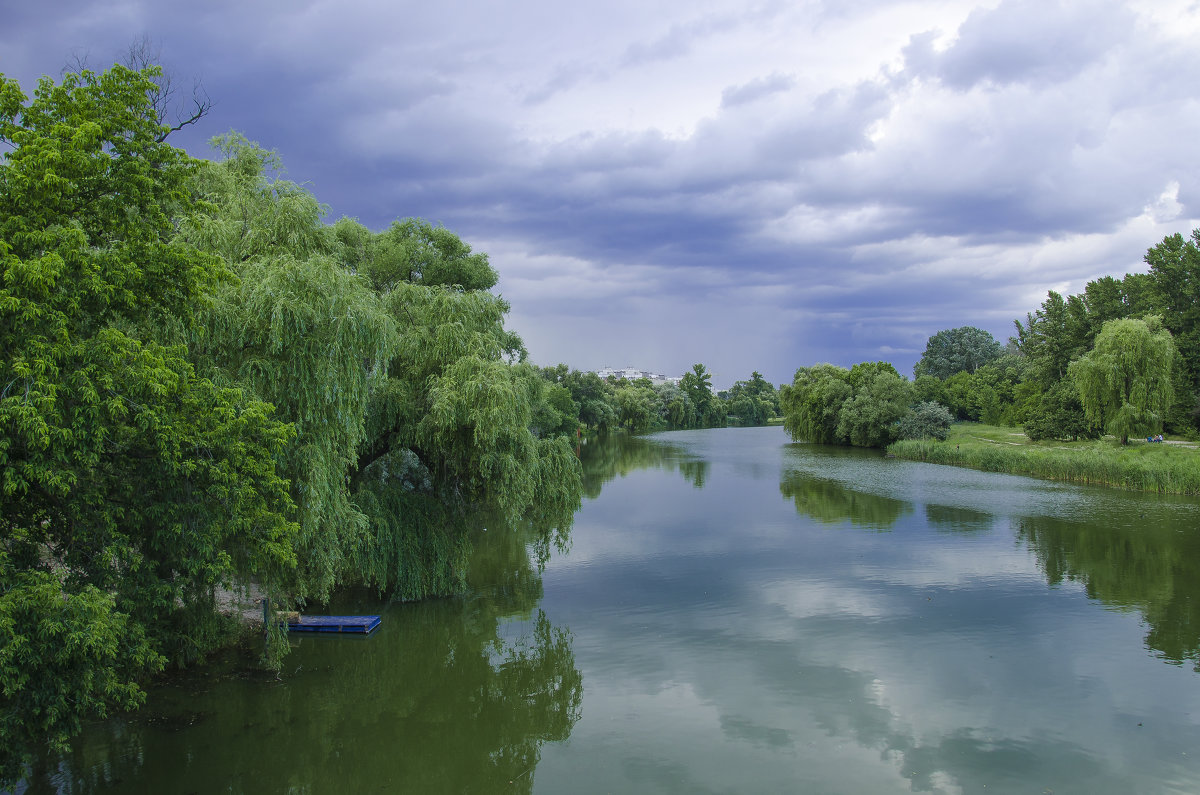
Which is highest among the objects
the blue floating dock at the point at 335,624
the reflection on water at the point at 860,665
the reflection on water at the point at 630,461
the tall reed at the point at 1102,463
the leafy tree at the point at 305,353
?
the leafy tree at the point at 305,353

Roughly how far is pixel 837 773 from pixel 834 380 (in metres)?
62.1

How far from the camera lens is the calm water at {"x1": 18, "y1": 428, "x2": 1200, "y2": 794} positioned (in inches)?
392

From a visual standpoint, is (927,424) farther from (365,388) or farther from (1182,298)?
(365,388)

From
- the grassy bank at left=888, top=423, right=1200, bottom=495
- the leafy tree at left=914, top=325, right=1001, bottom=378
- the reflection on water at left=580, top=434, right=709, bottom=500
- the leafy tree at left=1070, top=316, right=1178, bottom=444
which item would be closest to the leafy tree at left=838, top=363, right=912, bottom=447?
the grassy bank at left=888, top=423, right=1200, bottom=495

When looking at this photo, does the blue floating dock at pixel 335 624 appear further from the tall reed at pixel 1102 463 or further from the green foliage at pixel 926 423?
the green foliage at pixel 926 423

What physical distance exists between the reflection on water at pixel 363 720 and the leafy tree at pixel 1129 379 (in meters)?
41.4

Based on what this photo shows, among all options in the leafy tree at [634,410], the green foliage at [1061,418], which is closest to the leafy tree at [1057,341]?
the green foliage at [1061,418]

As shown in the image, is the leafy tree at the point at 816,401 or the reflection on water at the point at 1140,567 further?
the leafy tree at the point at 816,401

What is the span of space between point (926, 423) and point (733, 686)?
2060 inches

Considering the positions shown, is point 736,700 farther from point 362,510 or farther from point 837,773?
point 362,510

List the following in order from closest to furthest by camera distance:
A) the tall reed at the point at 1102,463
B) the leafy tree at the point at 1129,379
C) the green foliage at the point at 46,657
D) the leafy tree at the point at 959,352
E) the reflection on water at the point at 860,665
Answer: the green foliage at the point at 46,657, the reflection on water at the point at 860,665, the tall reed at the point at 1102,463, the leafy tree at the point at 1129,379, the leafy tree at the point at 959,352

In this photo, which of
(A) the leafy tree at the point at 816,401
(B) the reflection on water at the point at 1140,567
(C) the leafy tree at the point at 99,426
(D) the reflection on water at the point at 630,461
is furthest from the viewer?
(A) the leafy tree at the point at 816,401

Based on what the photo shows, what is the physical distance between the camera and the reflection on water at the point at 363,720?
977cm

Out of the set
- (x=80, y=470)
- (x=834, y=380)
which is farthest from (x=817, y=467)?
(x=80, y=470)
